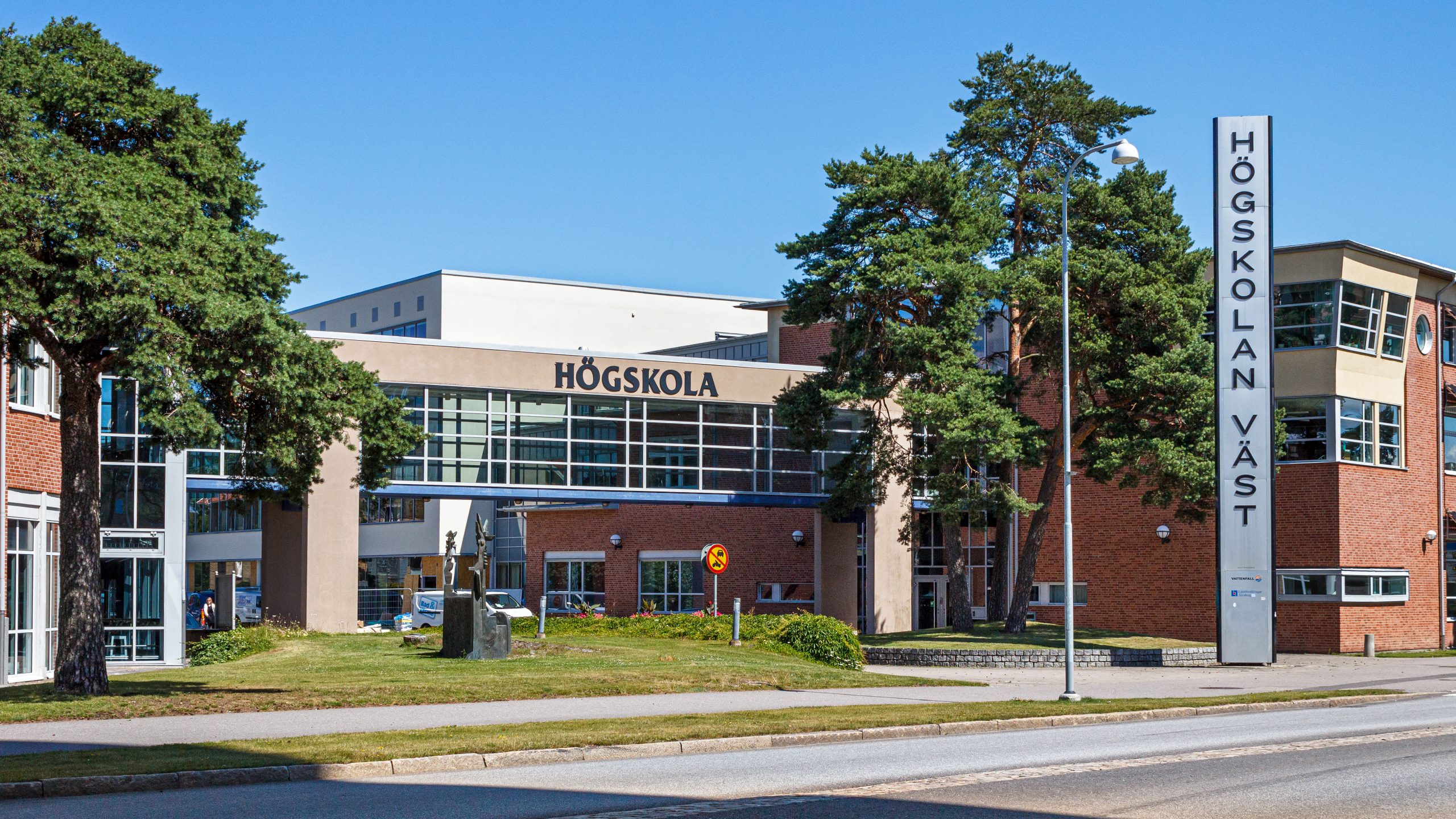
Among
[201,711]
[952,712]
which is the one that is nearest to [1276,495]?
[952,712]

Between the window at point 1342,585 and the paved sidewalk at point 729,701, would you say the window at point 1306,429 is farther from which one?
the paved sidewalk at point 729,701

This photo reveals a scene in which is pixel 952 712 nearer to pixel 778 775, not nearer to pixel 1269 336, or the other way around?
pixel 778 775

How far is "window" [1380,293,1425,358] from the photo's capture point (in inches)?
1654

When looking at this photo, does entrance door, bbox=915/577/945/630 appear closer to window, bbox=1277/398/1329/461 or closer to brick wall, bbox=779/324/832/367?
brick wall, bbox=779/324/832/367

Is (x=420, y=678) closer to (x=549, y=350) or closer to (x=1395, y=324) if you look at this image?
(x=549, y=350)

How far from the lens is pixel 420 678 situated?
22766 mm

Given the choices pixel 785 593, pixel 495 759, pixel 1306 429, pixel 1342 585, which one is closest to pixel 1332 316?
pixel 1306 429

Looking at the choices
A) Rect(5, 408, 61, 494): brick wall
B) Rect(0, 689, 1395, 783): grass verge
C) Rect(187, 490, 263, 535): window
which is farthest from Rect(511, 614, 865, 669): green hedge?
Rect(187, 490, 263, 535): window

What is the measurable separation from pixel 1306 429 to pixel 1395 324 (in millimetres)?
4876

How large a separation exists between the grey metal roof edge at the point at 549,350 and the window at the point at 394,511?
24.3 meters

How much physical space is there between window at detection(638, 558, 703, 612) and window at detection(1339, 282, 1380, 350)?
21979mm

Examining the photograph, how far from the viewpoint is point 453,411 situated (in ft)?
131

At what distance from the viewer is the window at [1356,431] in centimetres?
4034

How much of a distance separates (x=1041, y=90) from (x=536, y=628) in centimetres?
1922
